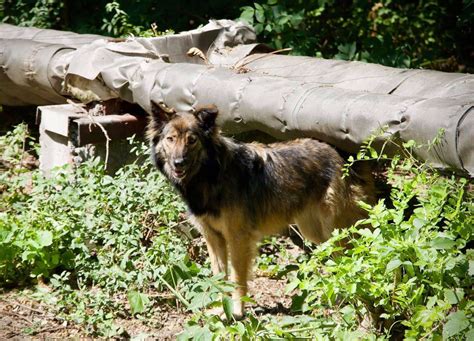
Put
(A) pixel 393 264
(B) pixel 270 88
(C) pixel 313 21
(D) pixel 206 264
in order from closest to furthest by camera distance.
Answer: (A) pixel 393 264, (B) pixel 270 88, (D) pixel 206 264, (C) pixel 313 21

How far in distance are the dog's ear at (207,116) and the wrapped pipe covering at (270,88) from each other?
1.36ft

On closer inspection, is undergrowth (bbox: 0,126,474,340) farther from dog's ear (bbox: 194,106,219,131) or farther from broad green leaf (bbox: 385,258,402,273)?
dog's ear (bbox: 194,106,219,131)

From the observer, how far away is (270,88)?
5879mm

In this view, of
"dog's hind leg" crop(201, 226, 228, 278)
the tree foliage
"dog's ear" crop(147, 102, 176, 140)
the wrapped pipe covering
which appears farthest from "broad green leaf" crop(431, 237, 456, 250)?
the tree foliage

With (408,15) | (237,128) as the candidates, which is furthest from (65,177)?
(408,15)

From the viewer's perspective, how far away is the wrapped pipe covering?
4.61 metres

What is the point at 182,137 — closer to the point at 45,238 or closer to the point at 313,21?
the point at 45,238

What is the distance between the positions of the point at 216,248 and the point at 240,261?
1.02ft

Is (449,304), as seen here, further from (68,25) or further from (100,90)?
(68,25)

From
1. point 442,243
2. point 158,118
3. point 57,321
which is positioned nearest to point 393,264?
point 442,243

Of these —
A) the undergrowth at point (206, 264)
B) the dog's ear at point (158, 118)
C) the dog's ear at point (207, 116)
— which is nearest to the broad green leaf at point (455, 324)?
the undergrowth at point (206, 264)

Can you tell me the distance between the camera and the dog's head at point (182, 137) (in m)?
→ 5.23

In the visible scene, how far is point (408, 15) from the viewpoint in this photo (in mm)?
11305

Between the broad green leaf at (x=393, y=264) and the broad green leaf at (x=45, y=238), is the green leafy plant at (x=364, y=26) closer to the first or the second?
the broad green leaf at (x=45, y=238)
